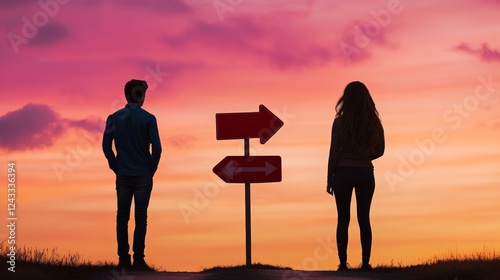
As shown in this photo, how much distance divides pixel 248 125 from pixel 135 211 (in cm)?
309

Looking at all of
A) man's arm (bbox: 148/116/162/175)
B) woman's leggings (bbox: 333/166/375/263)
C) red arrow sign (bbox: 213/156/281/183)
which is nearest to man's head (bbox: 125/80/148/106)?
man's arm (bbox: 148/116/162/175)

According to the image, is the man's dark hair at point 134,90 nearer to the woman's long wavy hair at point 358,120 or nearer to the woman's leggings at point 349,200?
the woman's long wavy hair at point 358,120

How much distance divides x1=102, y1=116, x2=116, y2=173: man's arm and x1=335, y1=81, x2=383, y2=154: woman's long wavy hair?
3.32 meters

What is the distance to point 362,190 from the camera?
42.0 feet

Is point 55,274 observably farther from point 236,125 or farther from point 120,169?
point 236,125

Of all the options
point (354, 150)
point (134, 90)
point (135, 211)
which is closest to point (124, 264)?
point (135, 211)

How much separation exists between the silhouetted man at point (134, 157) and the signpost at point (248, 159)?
2.55 meters

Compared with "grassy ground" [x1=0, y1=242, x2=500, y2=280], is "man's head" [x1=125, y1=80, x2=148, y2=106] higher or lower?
higher

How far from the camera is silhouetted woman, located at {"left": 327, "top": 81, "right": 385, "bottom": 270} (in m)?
12.6

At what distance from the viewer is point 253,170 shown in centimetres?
1539

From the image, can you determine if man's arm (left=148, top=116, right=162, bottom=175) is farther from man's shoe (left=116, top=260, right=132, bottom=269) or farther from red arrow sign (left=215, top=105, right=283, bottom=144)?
red arrow sign (left=215, top=105, right=283, bottom=144)

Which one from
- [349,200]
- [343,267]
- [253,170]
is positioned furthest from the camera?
[253,170]

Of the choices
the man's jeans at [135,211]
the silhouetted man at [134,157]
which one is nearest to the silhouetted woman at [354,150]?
the silhouetted man at [134,157]

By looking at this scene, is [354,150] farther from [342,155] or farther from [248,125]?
[248,125]
